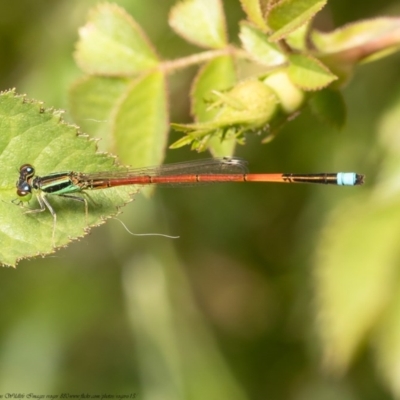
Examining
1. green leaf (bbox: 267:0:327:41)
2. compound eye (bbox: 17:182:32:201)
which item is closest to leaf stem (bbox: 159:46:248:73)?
green leaf (bbox: 267:0:327:41)

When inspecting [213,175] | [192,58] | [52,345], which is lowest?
→ [52,345]

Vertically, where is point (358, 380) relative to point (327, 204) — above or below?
below

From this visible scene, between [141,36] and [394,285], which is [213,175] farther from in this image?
[394,285]

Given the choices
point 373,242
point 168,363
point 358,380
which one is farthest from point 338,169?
point 168,363

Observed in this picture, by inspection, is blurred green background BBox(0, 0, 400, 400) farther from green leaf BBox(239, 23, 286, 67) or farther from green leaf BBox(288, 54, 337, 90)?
green leaf BBox(288, 54, 337, 90)

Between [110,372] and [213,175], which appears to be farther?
[110,372]

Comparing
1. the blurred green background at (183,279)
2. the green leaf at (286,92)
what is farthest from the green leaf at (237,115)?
the blurred green background at (183,279)

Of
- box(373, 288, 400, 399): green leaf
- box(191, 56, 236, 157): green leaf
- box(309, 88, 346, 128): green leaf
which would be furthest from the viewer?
box(373, 288, 400, 399): green leaf
